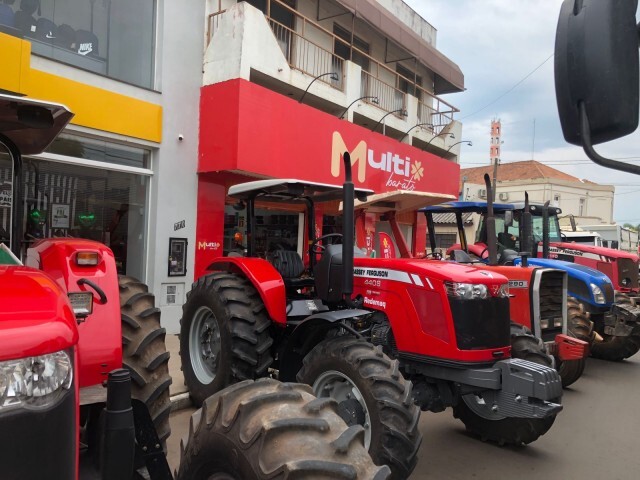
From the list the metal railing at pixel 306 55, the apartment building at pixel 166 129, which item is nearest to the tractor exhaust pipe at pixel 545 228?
the apartment building at pixel 166 129

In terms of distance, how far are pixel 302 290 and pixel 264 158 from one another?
4.72 meters

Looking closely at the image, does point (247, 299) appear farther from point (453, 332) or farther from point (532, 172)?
point (532, 172)

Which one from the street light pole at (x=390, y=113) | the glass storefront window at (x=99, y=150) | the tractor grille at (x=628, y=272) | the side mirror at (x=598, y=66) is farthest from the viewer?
the street light pole at (x=390, y=113)

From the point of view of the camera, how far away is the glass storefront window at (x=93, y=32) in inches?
303

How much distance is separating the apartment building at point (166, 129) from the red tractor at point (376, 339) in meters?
0.81

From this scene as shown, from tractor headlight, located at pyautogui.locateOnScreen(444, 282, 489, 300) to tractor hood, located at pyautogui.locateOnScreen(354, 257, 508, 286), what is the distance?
0.03m

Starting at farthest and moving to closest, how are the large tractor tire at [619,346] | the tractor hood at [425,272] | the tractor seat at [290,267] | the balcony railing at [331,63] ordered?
the balcony railing at [331,63] → the large tractor tire at [619,346] → the tractor seat at [290,267] → the tractor hood at [425,272]

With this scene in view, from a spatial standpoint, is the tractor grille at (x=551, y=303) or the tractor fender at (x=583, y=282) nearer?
the tractor grille at (x=551, y=303)

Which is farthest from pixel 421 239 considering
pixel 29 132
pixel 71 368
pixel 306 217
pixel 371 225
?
pixel 71 368

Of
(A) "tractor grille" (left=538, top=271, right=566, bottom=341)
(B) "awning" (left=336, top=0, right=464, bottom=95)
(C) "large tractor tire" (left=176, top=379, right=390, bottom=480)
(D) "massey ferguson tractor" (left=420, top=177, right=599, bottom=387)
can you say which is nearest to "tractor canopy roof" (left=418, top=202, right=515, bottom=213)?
(D) "massey ferguson tractor" (left=420, top=177, right=599, bottom=387)

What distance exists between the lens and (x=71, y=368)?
5.21 ft

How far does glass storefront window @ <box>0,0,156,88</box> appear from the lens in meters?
7.69

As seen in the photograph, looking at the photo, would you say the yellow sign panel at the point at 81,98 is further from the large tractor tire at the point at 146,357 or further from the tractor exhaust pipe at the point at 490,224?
the tractor exhaust pipe at the point at 490,224

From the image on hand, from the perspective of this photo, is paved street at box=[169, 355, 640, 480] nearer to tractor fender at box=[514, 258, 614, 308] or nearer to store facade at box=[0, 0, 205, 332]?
tractor fender at box=[514, 258, 614, 308]
